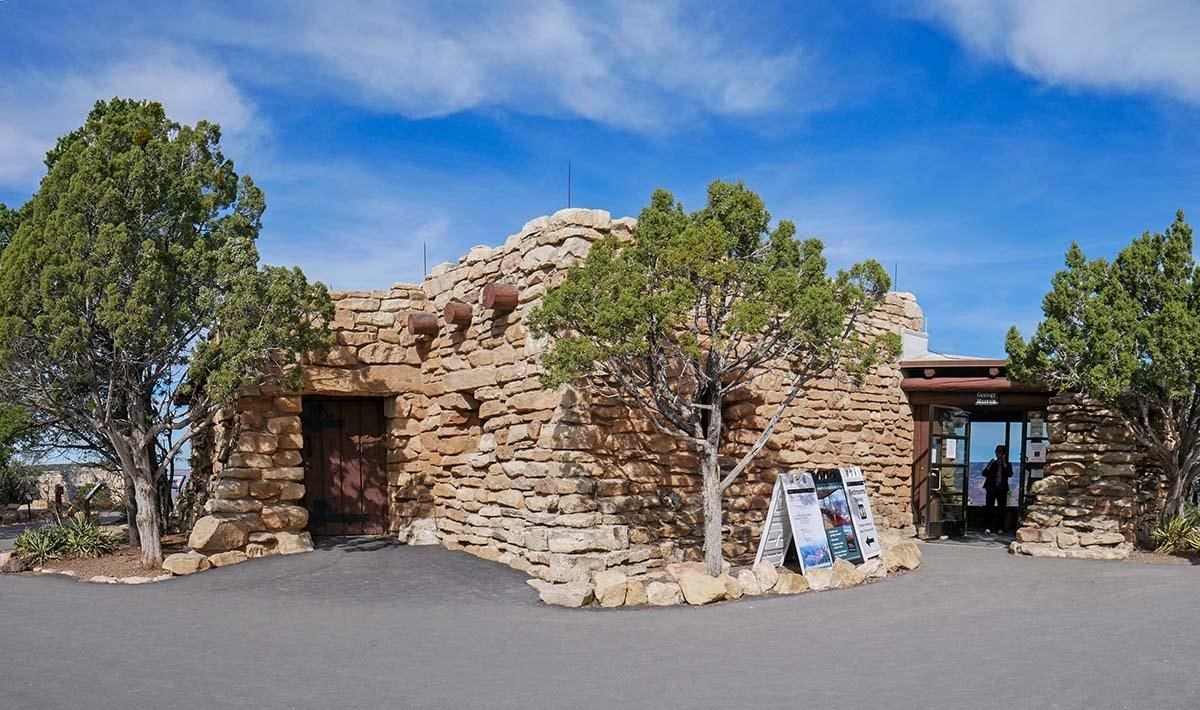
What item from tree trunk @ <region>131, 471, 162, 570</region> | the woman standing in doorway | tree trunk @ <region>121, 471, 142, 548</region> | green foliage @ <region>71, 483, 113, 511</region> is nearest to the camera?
tree trunk @ <region>131, 471, 162, 570</region>

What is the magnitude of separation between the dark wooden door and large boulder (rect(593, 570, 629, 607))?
527cm

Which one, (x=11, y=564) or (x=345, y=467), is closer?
(x=11, y=564)

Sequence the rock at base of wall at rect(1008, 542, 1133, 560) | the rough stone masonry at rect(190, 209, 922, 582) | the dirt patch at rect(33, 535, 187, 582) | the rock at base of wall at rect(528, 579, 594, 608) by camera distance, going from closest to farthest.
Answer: the rock at base of wall at rect(528, 579, 594, 608) → the rough stone masonry at rect(190, 209, 922, 582) → the dirt patch at rect(33, 535, 187, 582) → the rock at base of wall at rect(1008, 542, 1133, 560)

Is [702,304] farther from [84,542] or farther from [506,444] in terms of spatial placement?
[84,542]

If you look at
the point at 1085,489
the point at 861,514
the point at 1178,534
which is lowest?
the point at 1178,534

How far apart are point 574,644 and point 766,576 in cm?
293

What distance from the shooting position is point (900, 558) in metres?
11.0

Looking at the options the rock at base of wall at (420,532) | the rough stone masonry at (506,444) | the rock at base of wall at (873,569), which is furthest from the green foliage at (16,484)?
the rock at base of wall at (873,569)

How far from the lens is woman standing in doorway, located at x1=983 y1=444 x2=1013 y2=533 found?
16.6 m

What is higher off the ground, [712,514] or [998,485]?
[712,514]

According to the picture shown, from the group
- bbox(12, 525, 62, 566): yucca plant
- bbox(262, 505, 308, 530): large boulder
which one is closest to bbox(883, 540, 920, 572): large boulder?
bbox(262, 505, 308, 530): large boulder

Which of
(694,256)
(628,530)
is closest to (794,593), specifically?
(628,530)

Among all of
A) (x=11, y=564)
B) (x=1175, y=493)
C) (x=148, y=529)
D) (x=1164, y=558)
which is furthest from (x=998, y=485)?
(x=11, y=564)

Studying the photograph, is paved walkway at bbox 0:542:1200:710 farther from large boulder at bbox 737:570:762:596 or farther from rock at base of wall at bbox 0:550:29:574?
rock at base of wall at bbox 0:550:29:574
